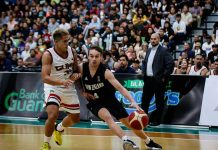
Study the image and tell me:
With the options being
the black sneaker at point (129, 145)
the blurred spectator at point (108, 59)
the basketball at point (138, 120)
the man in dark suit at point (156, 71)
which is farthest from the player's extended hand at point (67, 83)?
the blurred spectator at point (108, 59)

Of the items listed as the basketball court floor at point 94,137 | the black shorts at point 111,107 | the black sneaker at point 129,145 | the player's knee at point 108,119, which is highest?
the black shorts at point 111,107

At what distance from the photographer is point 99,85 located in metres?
9.19

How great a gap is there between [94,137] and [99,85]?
88.6 inches

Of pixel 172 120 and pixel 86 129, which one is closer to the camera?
pixel 86 129

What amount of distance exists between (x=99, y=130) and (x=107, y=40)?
796 cm

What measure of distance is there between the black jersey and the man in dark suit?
385 cm

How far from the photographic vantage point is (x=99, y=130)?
12461mm

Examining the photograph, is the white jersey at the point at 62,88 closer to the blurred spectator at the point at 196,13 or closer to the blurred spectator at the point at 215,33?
the blurred spectator at the point at 215,33

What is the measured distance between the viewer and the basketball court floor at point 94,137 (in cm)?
985

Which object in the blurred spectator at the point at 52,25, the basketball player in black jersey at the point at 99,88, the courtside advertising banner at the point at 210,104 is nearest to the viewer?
the basketball player in black jersey at the point at 99,88

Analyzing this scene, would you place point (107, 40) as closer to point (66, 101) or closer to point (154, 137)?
point (154, 137)

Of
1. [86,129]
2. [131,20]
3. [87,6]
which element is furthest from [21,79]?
[87,6]

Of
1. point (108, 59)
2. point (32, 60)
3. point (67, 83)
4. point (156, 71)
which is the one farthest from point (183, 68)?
point (67, 83)

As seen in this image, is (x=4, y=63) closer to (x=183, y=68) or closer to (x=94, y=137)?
(x=183, y=68)
